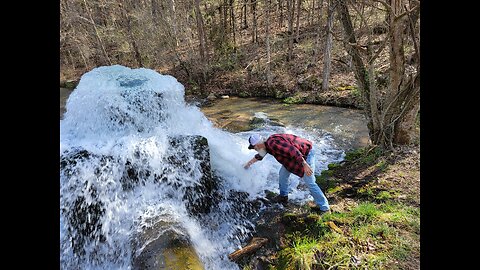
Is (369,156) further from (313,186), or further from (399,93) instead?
(313,186)

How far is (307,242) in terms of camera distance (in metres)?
3.99

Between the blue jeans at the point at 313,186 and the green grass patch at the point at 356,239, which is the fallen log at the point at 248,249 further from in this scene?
the blue jeans at the point at 313,186

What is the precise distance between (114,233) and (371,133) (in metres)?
5.62

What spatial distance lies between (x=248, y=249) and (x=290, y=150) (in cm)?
159

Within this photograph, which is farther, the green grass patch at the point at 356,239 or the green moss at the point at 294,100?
the green moss at the point at 294,100

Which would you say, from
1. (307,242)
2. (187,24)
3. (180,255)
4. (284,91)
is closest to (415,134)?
(307,242)

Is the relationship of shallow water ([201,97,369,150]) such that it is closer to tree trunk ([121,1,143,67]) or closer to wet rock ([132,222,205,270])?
wet rock ([132,222,205,270])

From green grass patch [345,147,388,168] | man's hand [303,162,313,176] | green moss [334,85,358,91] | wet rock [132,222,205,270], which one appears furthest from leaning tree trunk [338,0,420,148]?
green moss [334,85,358,91]

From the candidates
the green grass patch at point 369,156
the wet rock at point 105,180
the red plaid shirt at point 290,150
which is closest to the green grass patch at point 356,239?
the red plaid shirt at point 290,150

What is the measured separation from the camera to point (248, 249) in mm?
4207

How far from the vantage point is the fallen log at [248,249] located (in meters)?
4.16

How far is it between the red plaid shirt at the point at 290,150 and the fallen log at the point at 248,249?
117cm

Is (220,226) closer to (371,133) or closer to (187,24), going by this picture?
(371,133)

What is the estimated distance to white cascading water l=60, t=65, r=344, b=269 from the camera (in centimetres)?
427
